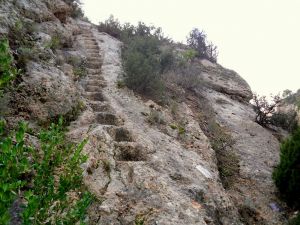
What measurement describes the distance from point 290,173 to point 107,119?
3.50m

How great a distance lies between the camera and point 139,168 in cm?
510

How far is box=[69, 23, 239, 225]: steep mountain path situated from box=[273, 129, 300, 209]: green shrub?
1.24m

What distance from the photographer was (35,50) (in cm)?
645

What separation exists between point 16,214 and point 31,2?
6.49m

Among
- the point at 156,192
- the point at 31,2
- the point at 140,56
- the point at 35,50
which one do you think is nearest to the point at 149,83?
the point at 140,56

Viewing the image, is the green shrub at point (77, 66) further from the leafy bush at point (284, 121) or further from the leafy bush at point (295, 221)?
the leafy bush at point (284, 121)

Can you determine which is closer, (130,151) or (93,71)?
(130,151)

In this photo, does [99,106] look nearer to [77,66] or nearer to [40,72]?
[40,72]

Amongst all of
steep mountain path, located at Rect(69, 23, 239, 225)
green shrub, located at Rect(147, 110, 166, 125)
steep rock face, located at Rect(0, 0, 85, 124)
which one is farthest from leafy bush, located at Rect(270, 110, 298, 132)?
steep rock face, located at Rect(0, 0, 85, 124)

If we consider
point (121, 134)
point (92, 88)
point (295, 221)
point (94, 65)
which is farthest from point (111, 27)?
point (295, 221)

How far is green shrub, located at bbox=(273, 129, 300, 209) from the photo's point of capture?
589cm

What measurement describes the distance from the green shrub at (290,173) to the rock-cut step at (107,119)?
10.4 ft

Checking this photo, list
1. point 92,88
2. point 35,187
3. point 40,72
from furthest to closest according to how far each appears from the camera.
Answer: point 92,88, point 40,72, point 35,187

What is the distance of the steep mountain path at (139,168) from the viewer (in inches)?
170
